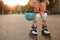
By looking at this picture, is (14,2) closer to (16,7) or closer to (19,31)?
(16,7)

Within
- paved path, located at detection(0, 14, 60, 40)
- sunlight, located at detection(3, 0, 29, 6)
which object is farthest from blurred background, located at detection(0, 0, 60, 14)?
paved path, located at detection(0, 14, 60, 40)

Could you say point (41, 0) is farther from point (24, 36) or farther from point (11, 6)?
point (11, 6)

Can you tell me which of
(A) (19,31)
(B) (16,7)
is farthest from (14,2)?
(A) (19,31)

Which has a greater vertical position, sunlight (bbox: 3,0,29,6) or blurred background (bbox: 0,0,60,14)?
sunlight (bbox: 3,0,29,6)

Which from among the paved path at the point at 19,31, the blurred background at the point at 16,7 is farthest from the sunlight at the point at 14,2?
the paved path at the point at 19,31

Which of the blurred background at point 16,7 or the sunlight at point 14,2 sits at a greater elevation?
the sunlight at point 14,2

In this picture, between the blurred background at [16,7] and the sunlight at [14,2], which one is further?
the blurred background at [16,7]

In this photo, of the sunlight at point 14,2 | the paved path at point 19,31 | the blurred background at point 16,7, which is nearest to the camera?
the paved path at point 19,31

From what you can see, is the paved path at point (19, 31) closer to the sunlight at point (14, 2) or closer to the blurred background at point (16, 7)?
the sunlight at point (14, 2)

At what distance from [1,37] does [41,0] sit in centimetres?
156

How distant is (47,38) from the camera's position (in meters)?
6.33

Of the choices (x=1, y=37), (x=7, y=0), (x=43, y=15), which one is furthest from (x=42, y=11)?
(x=7, y=0)

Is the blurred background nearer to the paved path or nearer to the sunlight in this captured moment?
the sunlight

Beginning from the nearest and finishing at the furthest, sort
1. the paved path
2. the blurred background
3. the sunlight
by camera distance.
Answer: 1. the paved path
2. the sunlight
3. the blurred background
